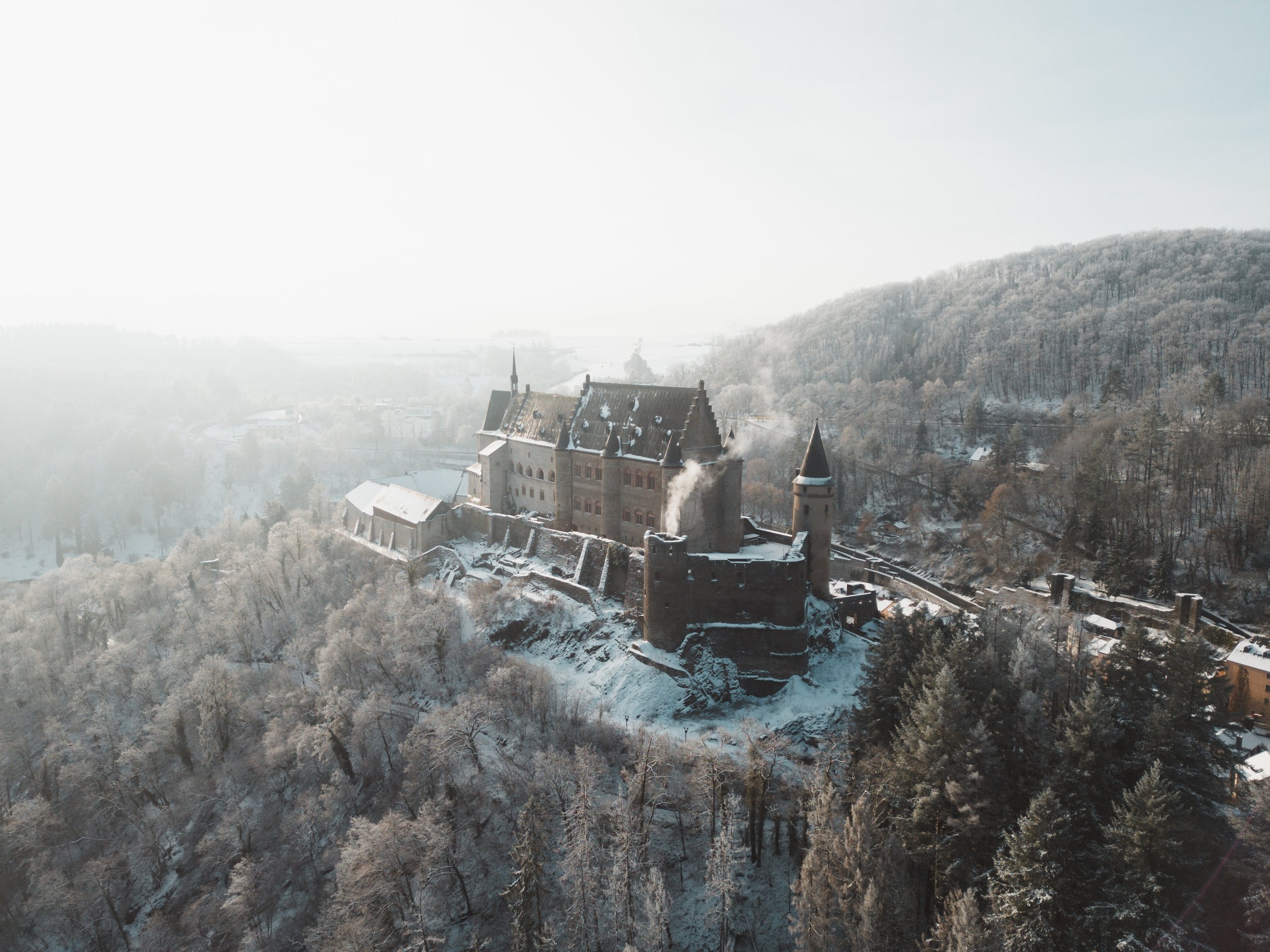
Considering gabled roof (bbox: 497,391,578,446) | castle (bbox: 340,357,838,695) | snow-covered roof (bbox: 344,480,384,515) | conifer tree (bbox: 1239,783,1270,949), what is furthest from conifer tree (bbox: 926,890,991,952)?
snow-covered roof (bbox: 344,480,384,515)

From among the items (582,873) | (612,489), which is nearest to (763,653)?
(612,489)

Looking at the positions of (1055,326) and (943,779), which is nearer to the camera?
(943,779)

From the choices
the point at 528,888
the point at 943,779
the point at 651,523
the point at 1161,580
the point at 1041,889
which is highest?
the point at 651,523

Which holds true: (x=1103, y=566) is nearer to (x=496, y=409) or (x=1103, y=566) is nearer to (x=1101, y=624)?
(x=1101, y=624)

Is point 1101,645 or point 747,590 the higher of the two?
point 747,590

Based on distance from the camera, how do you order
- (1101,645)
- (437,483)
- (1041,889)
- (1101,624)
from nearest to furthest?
(1041,889), (1101,645), (1101,624), (437,483)

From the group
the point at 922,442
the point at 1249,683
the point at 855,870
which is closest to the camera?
the point at 855,870

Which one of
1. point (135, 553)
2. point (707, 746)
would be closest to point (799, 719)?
point (707, 746)

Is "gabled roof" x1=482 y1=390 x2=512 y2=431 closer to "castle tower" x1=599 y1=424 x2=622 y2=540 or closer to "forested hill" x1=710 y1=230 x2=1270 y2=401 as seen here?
"castle tower" x1=599 y1=424 x2=622 y2=540
